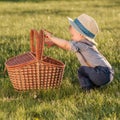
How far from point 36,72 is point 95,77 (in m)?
0.71

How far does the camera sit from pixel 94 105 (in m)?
4.93

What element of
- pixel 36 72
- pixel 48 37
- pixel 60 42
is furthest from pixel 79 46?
pixel 36 72

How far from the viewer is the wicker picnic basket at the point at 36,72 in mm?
5395

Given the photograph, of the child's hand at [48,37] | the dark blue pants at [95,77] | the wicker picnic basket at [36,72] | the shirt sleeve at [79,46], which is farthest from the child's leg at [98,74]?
the child's hand at [48,37]

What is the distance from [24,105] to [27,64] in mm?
605

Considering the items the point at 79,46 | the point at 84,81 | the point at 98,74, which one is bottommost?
the point at 84,81

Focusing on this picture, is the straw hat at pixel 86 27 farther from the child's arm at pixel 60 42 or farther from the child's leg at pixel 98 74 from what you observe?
the child's leg at pixel 98 74

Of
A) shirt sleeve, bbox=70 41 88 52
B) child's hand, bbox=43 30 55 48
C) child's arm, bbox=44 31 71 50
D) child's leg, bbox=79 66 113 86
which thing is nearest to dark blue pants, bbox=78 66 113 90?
child's leg, bbox=79 66 113 86

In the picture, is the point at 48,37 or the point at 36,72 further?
the point at 48,37

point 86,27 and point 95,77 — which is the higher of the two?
point 86,27

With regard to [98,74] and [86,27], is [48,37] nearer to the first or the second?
[86,27]

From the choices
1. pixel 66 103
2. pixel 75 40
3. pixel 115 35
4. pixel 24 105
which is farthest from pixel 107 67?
pixel 115 35

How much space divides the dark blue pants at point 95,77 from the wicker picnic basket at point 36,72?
0.29 meters

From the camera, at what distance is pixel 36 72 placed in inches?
215
